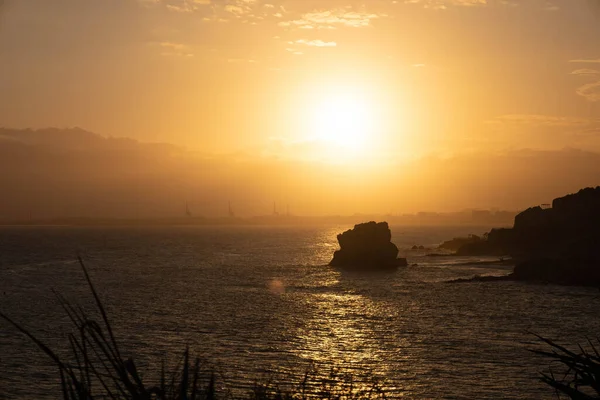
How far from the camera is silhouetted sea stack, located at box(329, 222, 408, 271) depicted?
12500cm

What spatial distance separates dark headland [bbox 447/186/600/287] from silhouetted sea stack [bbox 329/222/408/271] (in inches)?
962

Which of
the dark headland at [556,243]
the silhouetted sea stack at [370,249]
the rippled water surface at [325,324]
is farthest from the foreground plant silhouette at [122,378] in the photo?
the silhouetted sea stack at [370,249]

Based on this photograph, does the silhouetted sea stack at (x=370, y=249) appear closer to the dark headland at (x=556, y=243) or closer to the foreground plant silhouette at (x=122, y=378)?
the dark headland at (x=556, y=243)

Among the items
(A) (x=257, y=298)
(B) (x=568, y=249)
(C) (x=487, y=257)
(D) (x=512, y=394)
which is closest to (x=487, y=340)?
(D) (x=512, y=394)

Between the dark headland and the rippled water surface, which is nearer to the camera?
the rippled water surface

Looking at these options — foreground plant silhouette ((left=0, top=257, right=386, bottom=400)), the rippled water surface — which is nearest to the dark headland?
the rippled water surface

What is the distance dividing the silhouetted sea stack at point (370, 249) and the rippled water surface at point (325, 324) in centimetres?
1175

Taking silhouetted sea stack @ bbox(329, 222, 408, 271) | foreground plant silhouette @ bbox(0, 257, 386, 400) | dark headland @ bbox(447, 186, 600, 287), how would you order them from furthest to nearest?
silhouetted sea stack @ bbox(329, 222, 408, 271), dark headland @ bbox(447, 186, 600, 287), foreground plant silhouette @ bbox(0, 257, 386, 400)

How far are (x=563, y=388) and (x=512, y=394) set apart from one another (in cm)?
3220

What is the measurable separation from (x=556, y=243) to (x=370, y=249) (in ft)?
118

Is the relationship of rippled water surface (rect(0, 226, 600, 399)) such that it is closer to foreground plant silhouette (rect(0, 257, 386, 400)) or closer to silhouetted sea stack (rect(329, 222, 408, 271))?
foreground plant silhouette (rect(0, 257, 386, 400))

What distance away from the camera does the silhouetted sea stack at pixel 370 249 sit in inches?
4921

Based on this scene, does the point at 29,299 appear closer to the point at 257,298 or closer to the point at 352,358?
the point at 257,298

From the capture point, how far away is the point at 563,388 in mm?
5727
